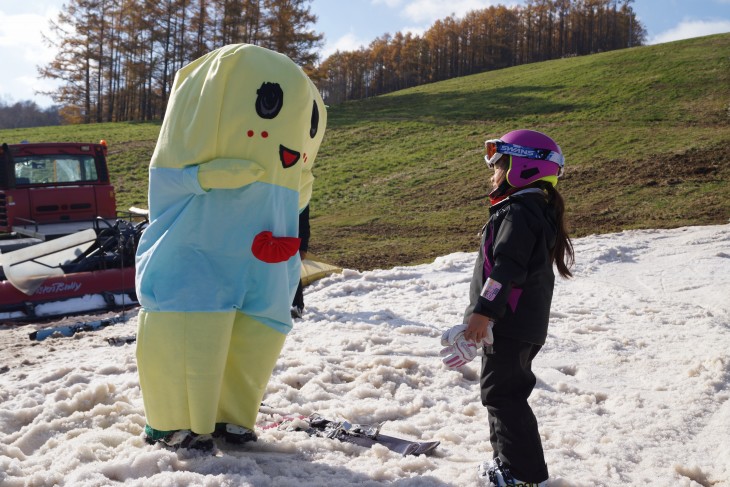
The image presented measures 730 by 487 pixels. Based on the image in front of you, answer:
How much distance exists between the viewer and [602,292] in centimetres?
738

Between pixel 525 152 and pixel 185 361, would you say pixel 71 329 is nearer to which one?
pixel 185 361

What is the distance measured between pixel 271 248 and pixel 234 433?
3.30ft

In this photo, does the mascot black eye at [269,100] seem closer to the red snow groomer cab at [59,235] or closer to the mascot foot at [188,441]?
the mascot foot at [188,441]

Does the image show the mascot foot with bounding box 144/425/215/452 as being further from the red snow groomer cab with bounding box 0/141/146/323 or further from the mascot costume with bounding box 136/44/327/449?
the red snow groomer cab with bounding box 0/141/146/323

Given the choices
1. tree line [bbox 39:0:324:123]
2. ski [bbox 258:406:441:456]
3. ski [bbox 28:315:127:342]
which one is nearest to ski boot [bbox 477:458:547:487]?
ski [bbox 258:406:441:456]

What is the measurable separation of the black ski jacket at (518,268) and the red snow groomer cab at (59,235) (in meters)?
5.27

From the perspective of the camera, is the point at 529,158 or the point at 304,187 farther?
the point at 304,187

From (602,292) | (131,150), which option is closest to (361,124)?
(131,150)

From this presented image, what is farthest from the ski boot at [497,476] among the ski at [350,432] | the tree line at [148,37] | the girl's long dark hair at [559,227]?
the tree line at [148,37]

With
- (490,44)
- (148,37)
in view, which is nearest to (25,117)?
(148,37)

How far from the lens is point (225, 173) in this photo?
3.28 meters

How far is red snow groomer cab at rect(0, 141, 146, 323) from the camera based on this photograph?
25.3 feet

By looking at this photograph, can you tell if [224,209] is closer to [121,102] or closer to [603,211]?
[603,211]

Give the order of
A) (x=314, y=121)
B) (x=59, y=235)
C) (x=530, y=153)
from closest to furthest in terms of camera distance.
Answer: (x=530, y=153)
(x=314, y=121)
(x=59, y=235)
